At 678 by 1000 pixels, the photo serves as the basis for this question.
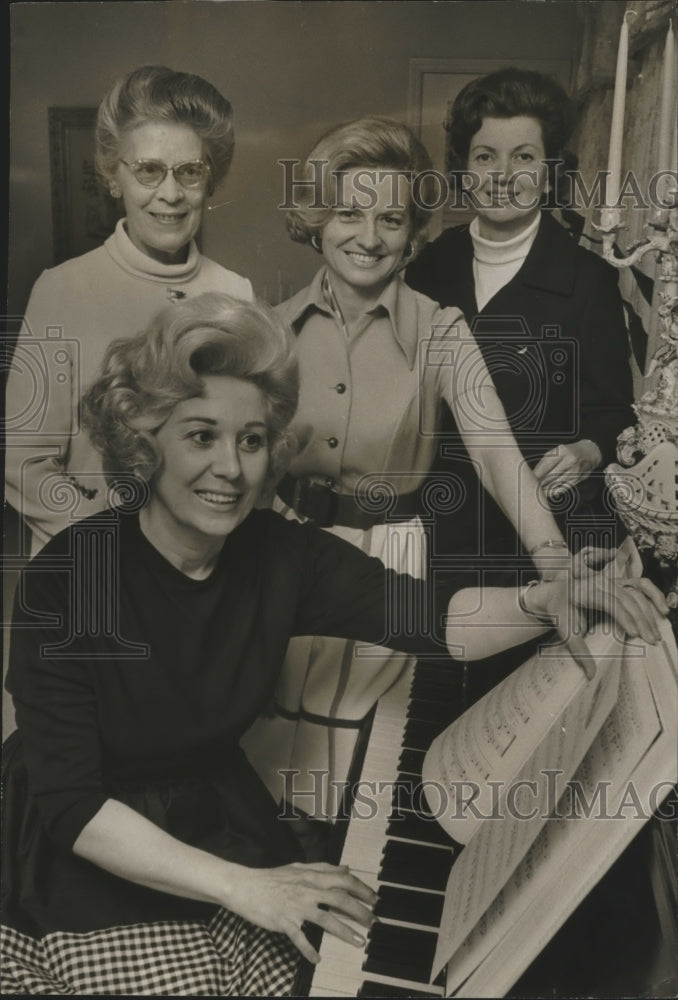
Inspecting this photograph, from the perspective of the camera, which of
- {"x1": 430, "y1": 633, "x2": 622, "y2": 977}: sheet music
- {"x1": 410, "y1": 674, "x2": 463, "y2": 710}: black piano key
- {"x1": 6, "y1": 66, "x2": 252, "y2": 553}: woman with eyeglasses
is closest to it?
{"x1": 430, "y1": 633, "x2": 622, "y2": 977}: sheet music

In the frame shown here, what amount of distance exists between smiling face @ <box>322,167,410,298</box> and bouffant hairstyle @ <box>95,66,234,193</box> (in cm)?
29

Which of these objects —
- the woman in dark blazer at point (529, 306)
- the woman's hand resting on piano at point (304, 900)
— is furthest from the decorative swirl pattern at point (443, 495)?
the woman's hand resting on piano at point (304, 900)

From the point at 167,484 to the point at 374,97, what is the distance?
1.01m

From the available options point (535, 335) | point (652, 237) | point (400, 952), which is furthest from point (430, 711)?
point (652, 237)

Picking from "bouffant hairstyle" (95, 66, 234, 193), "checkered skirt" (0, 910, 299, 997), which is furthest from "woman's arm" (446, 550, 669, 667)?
"bouffant hairstyle" (95, 66, 234, 193)

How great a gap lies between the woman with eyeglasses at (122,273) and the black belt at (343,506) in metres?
0.46

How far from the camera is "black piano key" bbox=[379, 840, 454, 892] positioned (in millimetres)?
2783

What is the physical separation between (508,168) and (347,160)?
37 centimetres

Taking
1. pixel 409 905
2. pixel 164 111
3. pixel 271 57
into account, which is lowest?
pixel 409 905

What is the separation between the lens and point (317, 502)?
2838 millimetres

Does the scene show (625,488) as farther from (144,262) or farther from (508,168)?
(144,262)

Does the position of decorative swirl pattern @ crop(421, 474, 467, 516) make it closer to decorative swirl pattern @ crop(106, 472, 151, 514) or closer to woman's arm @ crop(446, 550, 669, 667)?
woman's arm @ crop(446, 550, 669, 667)

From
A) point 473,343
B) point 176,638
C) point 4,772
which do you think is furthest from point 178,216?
point 4,772

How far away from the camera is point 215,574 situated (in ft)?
9.19
